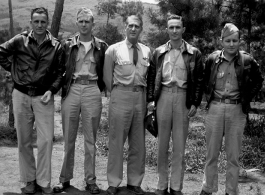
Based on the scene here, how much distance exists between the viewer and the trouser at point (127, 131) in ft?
15.3

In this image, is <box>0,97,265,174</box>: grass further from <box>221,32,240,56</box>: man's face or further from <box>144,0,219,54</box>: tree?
<box>144,0,219,54</box>: tree

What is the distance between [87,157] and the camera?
4.78 m

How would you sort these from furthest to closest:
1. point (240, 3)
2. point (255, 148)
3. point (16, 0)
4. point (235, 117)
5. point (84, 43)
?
1. point (16, 0)
2. point (240, 3)
3. point (255, 148)
4. point (84, 43)
5. point (235, 117)

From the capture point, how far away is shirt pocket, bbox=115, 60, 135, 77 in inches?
182

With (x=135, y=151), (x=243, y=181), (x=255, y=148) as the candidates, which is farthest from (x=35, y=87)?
(x=255, y=148)

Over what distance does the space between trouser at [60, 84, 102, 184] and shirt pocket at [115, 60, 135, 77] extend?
14.9 inches

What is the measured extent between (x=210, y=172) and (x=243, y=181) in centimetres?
135

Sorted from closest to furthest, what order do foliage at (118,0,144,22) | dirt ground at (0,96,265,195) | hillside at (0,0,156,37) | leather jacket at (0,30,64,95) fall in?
leather jacket at (0,30,64,95) → dirt ground at (0,96,265,195) → foliage at (118,0,144,22) → hillside at (0,0,156,37)

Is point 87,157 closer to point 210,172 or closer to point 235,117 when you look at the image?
point 210,172

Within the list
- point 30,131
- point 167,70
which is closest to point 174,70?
point 167,70

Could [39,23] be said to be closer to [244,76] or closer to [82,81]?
[82,81]

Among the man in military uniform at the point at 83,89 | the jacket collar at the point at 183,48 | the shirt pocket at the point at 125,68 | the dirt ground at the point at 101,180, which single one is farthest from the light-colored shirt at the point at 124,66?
the dirt ground at the point at 101,180

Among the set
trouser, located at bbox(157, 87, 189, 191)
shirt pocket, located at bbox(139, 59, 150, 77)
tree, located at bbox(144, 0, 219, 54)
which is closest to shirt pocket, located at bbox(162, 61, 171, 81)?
trouser, located at bbox(157, 87, 189, 191)

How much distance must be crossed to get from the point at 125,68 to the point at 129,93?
309 millimetres
